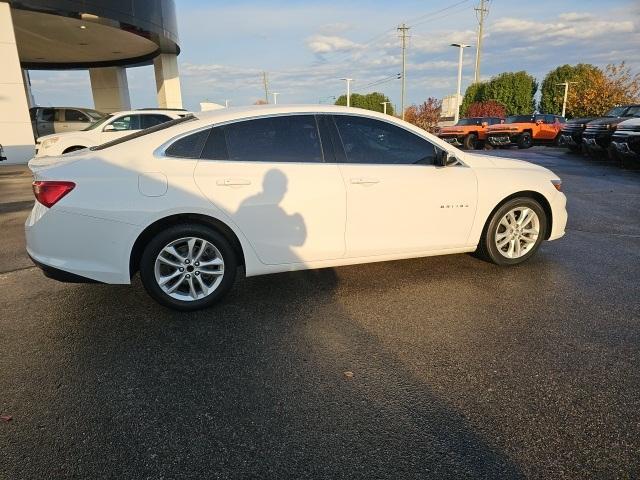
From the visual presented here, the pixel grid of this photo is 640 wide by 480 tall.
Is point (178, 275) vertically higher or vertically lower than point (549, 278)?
higher

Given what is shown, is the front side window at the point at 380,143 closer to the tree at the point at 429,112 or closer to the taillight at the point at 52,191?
the taillight at the point at 52,191

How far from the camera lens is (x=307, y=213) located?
3.78 metres

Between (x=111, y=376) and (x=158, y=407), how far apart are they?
0.51 meters

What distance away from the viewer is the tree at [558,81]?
4352 centimetres

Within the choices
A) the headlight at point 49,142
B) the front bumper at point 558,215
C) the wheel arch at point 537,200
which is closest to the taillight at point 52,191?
the wheel arch at point 537,200

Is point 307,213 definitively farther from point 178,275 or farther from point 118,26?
point 118,26

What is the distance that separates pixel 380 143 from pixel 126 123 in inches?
393

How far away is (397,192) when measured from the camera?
4035mm

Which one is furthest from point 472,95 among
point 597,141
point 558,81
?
point 597,141

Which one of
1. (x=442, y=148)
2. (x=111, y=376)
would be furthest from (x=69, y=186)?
(x=442, y=148)

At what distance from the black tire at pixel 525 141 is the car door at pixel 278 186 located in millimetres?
22453

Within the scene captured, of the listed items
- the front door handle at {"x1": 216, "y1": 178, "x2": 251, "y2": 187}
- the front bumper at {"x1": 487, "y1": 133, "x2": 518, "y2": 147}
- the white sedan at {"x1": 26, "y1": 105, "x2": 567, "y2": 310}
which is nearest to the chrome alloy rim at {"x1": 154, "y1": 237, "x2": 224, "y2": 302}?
the white sedan at {"x1": 26, "y1": 105, "x2": 567, "y2": 310}

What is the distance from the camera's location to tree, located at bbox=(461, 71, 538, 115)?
45344 mm

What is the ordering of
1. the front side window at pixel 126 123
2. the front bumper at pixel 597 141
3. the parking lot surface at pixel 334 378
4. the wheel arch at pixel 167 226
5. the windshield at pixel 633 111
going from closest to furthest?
the parking lot surface at pixel 334 378
the wheel arch at pixel 167 226
the front side window at pixel 126 123
the front bumper at pixel 597 141
the windshield at pixel 633 111
